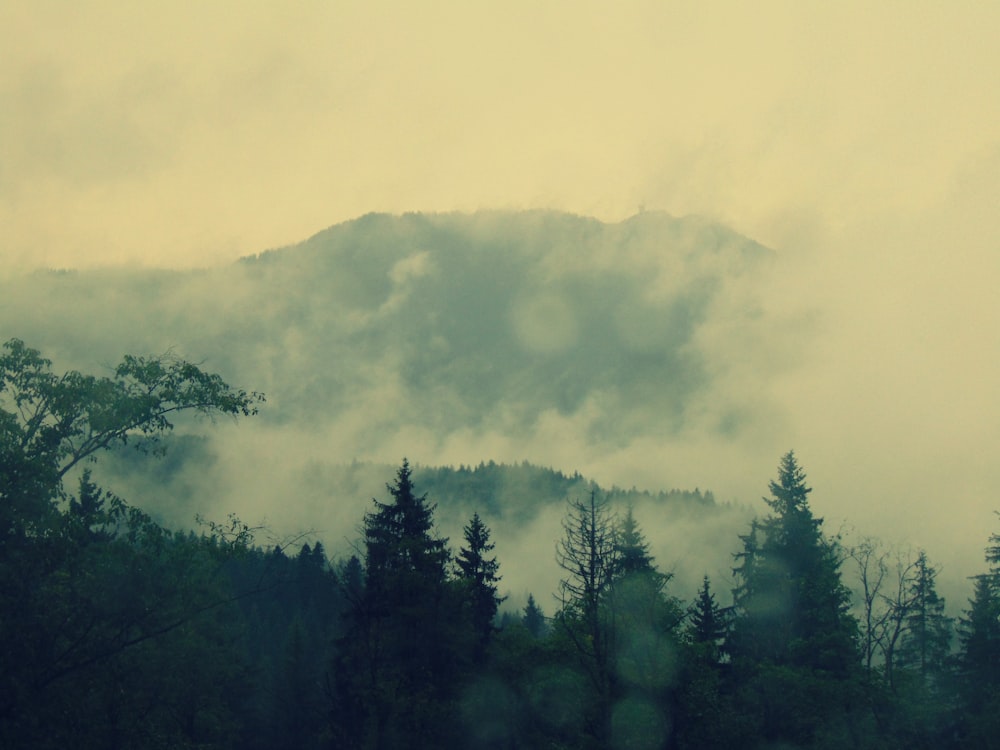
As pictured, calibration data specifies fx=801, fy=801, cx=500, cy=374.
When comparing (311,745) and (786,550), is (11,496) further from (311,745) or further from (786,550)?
(311,745)

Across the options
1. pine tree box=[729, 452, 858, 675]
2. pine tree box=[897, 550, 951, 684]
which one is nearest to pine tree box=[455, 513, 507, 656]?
pine tree box=[729, 452, 858, 675]

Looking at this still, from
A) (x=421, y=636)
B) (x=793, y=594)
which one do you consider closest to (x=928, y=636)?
(x=793, y=594)

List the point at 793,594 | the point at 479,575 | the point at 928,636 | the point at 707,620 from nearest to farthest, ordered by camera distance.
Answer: the point at 793,594
the point at 707,620
the point at 479,575
the point at 928,636

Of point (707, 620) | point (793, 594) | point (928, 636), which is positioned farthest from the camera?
point (928, 636)

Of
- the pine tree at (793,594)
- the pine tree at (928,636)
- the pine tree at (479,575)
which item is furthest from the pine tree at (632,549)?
the pine tree at (928,636)

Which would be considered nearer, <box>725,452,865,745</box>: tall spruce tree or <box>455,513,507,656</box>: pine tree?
<box>725,452,865,745</box>: tall spruce tree

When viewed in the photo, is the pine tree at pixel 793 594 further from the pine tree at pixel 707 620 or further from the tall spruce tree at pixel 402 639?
the tall spruce tree at pixel 402 639

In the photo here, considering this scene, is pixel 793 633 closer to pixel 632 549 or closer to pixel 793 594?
pixel 793 594

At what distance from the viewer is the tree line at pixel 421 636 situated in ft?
61.1

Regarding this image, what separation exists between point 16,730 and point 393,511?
930 inches

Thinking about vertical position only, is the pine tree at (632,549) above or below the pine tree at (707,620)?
above

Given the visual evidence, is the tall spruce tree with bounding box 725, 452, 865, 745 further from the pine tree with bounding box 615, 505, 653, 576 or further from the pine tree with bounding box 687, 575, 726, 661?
the pine tree with bounding box 615, 505, 653, 576

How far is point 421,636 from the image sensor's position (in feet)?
123

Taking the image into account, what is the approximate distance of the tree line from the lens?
18609mm
